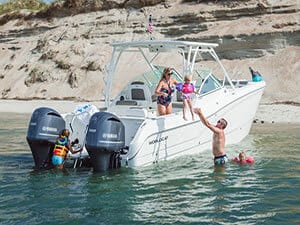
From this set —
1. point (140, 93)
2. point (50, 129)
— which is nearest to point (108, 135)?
point (50, 129)

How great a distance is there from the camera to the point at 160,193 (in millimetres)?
7855

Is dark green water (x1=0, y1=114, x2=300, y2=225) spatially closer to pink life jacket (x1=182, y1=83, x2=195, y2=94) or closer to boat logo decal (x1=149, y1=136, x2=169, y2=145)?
boat logo decal (x1=149, y1=136, x2=169, y2=145)

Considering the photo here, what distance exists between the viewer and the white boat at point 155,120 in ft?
29.5

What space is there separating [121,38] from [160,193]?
27761 millimetres

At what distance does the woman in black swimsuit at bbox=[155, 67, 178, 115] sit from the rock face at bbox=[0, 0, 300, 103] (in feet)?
44.0

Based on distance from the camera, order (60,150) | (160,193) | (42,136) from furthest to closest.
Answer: (42,136), (60,150), (160,193)

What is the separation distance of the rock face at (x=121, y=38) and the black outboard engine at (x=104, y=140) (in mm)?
15420

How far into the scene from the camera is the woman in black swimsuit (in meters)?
10.6

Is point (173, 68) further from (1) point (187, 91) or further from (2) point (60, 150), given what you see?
(2) point (60, 150)

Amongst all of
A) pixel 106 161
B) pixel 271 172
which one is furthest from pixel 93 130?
pixel 271 172

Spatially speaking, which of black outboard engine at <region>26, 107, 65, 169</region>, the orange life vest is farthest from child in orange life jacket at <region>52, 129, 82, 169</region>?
black outboard engine at <region>26, 107, 65, 169</region>

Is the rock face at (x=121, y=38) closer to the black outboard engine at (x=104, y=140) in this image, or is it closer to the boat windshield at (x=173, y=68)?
the boat windshield at (x=173, y=68)

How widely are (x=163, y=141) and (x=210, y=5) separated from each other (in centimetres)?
2359

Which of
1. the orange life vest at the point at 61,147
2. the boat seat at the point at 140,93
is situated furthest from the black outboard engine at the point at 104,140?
the boat seat at the point at 140,93
